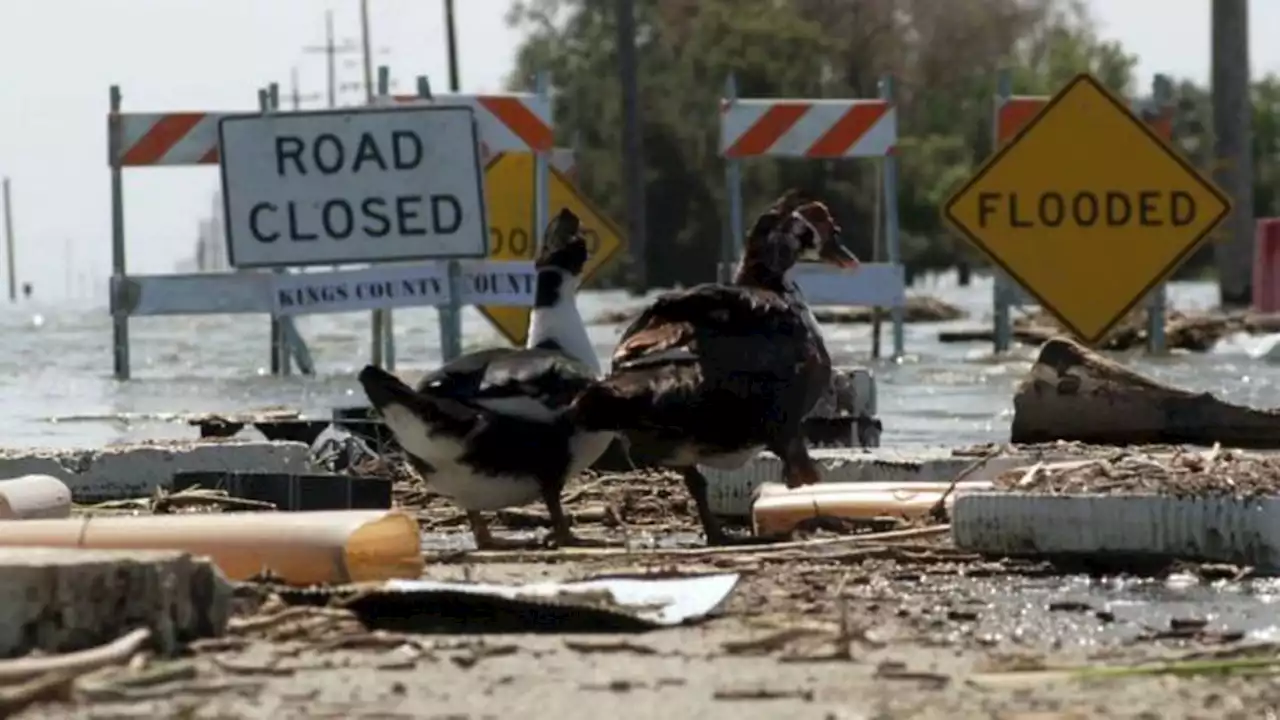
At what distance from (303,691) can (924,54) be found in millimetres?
76599

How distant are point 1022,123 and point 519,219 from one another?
9.49 ft

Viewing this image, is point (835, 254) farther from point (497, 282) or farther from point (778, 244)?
point (497, 282)

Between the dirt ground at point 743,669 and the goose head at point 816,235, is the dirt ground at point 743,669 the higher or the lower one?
the lower one

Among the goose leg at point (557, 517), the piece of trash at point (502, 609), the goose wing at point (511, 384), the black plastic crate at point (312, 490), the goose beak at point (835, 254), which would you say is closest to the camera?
the piece of trash at point (502, 609)

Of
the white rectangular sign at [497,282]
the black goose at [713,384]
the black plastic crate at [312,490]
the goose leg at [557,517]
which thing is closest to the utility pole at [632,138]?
the white rectangular sign at [497,282]

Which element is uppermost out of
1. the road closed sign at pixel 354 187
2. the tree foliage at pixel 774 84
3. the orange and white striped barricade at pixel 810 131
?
the tree foliage at pixel 774 84

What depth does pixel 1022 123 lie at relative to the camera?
17156mm

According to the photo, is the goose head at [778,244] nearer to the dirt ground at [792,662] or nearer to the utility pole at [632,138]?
the dirt ground at [792,662]

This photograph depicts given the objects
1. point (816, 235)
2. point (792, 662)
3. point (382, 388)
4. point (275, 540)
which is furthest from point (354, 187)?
point (792, 662)

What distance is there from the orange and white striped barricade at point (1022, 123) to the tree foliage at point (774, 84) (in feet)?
134

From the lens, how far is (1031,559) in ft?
23.8

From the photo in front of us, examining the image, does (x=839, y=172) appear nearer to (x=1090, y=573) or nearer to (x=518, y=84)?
(x=518, y=84)

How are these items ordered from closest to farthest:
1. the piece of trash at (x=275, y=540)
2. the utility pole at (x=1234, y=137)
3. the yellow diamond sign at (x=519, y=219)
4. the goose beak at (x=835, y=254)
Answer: the piece of trash at (x=275, y=540) → the goose beak at (x=835, y=254) → the yellow diamond sign at (x=519, y=219) → the utility pole at (x=1234, y=137)

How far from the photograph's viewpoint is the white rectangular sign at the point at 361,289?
15.2 meters
